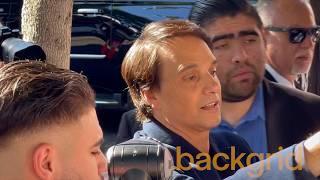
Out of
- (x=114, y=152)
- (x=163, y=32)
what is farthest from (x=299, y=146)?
(x=163, y=32)

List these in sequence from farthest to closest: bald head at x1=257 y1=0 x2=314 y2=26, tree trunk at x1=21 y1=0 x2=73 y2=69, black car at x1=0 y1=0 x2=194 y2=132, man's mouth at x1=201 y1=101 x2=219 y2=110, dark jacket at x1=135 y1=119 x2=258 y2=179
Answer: black car at x1=0 y1=0 x2=194 y2=132
tree trunk at x1=21 y1=0 x2=73 y2=69
bald head at x1=257 y1=0 x2=314 y2=26
man's mouth at x1=201 y1=101 x2=219 y2=110
dark jacket at x1=135 y1=119 x2=258 y2=179

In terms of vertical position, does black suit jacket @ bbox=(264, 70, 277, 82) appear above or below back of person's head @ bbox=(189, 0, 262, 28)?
below

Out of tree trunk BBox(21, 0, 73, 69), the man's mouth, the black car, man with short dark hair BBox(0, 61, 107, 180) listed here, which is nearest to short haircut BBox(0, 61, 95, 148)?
man with short dark hair BBox(0, 61, 107, 180)

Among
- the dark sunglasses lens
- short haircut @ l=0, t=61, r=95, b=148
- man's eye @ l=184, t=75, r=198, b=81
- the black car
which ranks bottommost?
the black car

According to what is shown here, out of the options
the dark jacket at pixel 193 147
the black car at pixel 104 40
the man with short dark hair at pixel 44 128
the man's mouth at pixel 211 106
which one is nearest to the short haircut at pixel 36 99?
the man with short dark hair at pixel 44 128

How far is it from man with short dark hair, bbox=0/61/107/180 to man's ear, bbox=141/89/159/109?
28.2 inches

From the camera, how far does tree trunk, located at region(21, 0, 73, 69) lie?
125 inches

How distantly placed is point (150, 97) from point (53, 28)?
3.93 feet

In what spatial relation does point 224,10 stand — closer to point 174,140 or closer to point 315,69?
point 315,69

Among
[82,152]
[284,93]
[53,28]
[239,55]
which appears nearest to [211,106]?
[239,55]

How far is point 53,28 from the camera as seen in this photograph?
3.20 metres

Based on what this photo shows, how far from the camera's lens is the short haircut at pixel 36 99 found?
1.31 metres

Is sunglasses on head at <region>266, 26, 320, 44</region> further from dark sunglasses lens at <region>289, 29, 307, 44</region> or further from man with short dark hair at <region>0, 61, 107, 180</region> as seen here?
man with short dark hair at <region>0, 61, 107, 180</region>

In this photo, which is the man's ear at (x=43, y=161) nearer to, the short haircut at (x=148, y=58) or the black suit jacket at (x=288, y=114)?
the short haircut at (x=148, y=58)
